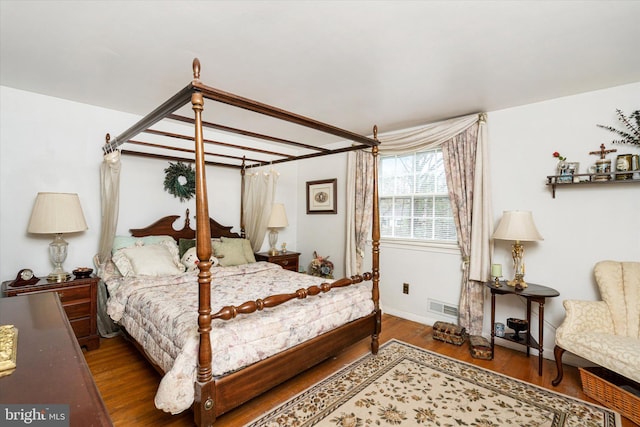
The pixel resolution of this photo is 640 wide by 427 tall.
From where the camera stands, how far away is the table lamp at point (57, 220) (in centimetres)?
267

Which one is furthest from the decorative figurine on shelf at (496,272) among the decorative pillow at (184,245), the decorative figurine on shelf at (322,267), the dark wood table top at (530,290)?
the decorative pillow at (184,245)

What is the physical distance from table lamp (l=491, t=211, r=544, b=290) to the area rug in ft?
2.98

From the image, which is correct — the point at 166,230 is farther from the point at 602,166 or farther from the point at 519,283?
the point at 602,166

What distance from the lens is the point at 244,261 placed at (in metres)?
3.82

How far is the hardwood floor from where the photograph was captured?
6.47ft

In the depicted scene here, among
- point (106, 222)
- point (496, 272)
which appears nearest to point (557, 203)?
point (496, 272)

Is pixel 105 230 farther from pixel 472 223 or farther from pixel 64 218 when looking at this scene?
pixel 472 223

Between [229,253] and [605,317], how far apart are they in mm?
3634

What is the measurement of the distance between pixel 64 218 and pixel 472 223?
399 centimetres

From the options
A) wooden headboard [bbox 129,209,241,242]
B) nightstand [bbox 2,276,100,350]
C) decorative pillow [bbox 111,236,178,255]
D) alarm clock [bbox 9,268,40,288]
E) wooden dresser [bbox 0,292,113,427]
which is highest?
wooden headboard [bbox 129,209,241,242]

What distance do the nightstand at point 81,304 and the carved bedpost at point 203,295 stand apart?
6.28ft

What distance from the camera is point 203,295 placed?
1.63 meters

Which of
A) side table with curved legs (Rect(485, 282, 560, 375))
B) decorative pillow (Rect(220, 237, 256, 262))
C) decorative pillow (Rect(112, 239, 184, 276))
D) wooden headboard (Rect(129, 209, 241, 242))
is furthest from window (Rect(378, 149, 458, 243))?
decorative pillow (Rect(112, 239, 184, 276))

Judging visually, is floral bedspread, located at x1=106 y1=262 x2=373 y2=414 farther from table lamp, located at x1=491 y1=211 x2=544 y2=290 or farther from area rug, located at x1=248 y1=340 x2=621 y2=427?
table lamp, located at x1=491 y1=211 x2=544 y2=290
